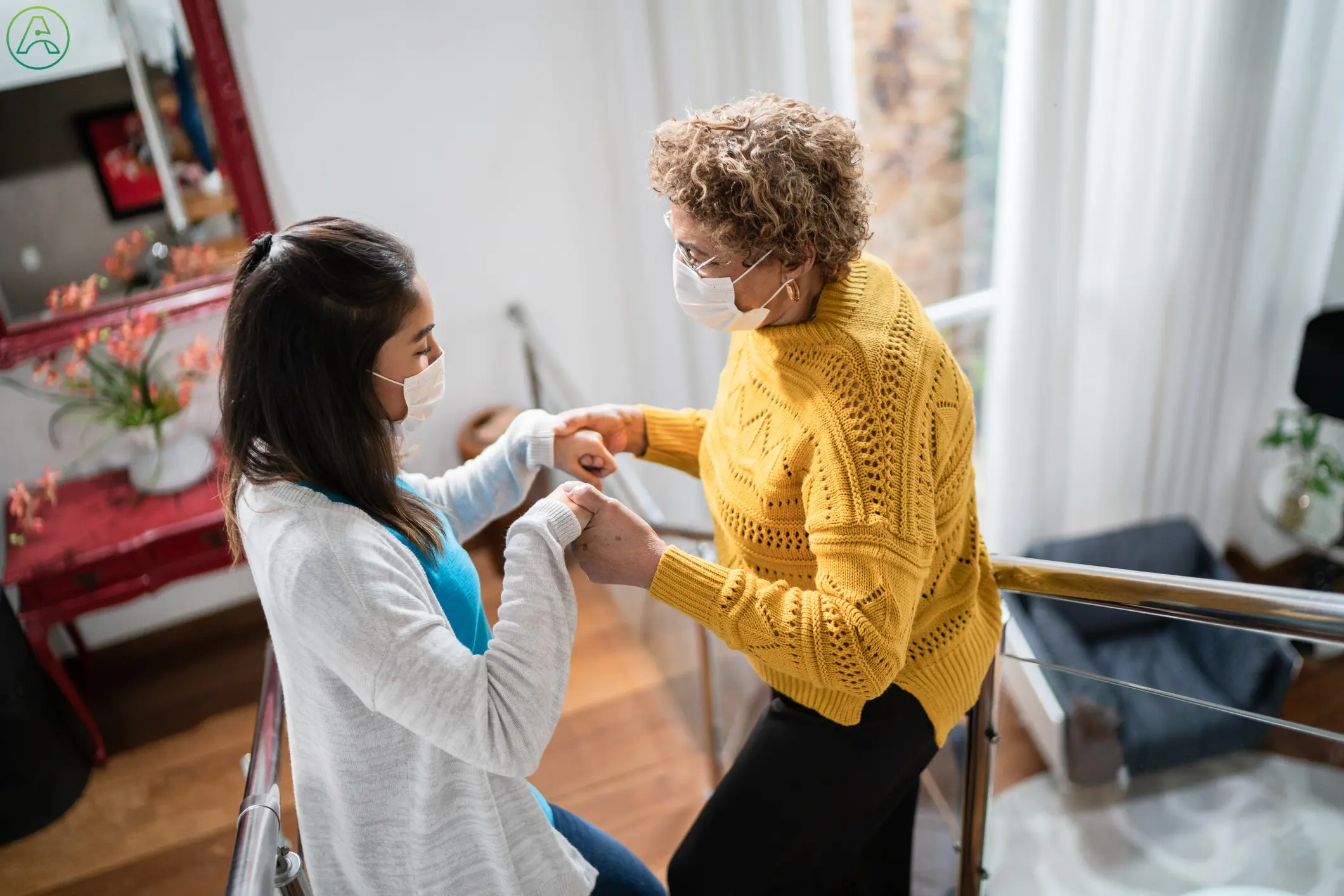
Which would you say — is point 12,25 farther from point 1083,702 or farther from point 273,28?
point 1083,702

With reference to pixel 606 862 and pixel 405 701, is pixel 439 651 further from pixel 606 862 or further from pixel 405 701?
pixel 606 862

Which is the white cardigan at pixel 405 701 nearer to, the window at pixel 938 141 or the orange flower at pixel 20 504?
the orange flower at pixel 20 504

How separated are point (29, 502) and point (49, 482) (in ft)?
0.25

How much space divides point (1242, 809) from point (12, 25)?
10.4ft

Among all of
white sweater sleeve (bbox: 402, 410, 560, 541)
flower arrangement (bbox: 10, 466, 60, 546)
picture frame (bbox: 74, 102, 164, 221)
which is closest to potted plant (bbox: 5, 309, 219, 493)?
flower arrangement (bbox: 10, 466, 60, 546)

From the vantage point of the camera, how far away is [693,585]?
4.36 feet

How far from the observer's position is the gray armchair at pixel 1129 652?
258 cm

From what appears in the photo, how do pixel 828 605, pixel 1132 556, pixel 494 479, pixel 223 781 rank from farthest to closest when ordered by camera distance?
1. pixel 1132 556
2. pixel 223 781
3. pixel 494 479
4. pixel 828 605

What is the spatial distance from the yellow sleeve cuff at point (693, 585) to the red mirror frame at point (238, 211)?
182 cm

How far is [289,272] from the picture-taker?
1.07 m

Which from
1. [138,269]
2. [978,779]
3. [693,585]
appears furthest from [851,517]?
[138,269]

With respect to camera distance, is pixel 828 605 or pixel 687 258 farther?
pixel 687 258

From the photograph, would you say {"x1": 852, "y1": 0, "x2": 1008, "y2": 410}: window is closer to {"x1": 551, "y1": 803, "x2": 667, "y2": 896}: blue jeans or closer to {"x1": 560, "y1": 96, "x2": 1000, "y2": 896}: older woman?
{"x1": 560, "y1": 96, "x2": 1000, "y2": 896}: older woman

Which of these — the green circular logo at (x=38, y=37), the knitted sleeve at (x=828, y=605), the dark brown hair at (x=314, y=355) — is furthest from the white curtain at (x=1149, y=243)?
the green circular logo at (x=38, y=37)
